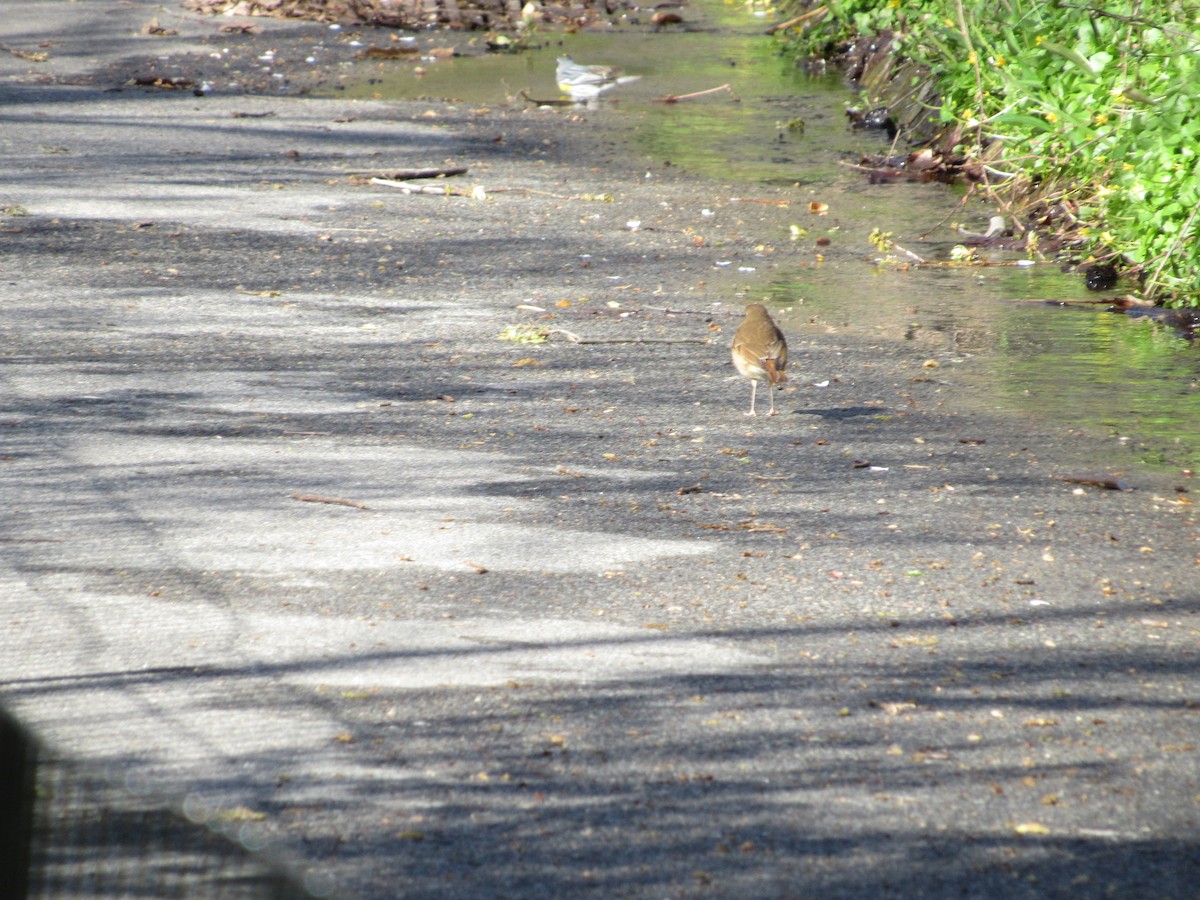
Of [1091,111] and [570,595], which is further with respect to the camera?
[1091,111]

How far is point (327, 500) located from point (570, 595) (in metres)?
1.27

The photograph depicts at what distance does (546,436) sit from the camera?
632 cm

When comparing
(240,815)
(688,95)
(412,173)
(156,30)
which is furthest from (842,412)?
(156,30)

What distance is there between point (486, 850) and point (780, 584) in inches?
74.4

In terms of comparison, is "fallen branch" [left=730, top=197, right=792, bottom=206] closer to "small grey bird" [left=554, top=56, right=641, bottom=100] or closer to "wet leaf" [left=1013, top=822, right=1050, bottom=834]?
"small grey bird" [left=554, top=56, right=641, bottom=100]

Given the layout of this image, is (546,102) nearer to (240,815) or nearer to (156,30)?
(156,30)

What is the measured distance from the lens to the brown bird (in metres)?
6.38

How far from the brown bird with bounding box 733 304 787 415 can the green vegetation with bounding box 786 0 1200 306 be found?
3.08 m

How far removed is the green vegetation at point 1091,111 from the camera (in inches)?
336

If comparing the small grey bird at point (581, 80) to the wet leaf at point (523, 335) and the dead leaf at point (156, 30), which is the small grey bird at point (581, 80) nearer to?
the dead leaf at point (156, 30)

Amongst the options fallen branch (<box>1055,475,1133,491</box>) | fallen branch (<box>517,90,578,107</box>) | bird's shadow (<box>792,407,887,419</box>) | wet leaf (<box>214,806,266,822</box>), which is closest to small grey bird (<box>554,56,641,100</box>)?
fallen branch (<box>517,90,578,107</box>)

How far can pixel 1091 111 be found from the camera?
1009cm

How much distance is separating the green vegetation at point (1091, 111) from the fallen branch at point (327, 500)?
527cm

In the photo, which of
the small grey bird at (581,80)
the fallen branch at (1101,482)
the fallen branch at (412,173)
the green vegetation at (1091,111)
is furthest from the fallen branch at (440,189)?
the fallen branch at (1101,482)
